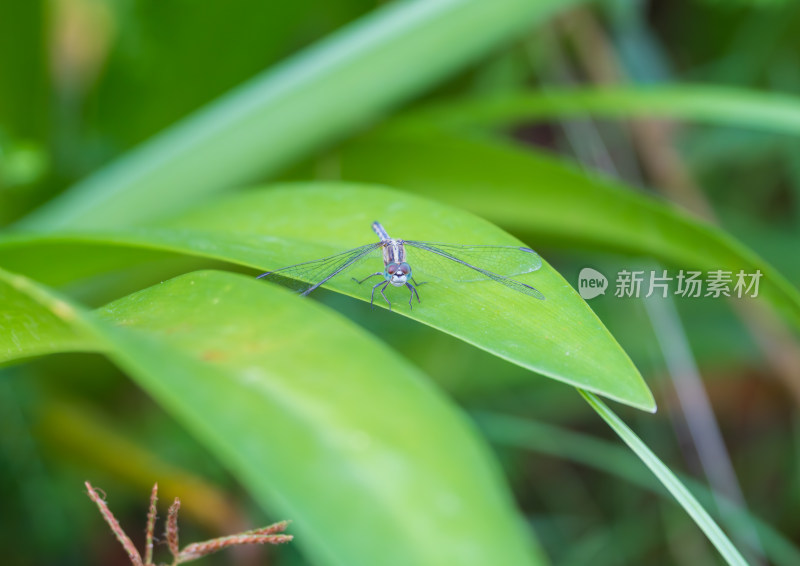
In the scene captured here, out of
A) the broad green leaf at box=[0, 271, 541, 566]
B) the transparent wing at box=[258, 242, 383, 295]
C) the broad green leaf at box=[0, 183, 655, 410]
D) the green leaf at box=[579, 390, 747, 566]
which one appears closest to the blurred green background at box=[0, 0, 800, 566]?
the broad green leaf at box=[0, 183, 655, 410]

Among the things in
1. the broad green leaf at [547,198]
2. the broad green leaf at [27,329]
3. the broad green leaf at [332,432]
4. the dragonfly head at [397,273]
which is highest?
the broad green leaf at [547,198]

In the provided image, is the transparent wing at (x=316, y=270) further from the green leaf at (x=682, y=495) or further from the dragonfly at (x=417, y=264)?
the green leaf at (x=682, y=495)

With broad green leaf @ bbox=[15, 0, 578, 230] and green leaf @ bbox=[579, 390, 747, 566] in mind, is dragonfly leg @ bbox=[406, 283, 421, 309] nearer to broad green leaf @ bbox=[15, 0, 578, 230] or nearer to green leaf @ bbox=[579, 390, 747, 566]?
green leaf @ bbox=[579, 390, 747, 566]

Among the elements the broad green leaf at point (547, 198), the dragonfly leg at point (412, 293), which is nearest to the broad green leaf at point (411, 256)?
the dragonfly leg at point (412, 293)

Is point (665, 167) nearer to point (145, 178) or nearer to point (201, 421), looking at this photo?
point (145, 178)

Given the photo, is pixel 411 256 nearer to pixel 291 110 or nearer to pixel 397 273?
pixel 397 273

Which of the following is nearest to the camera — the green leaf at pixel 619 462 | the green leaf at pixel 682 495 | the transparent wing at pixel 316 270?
the green leaf at pixel 682 495

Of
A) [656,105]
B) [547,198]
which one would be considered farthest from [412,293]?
[656,105]
